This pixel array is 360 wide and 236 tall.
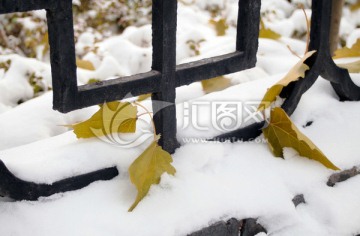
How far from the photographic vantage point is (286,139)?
48.2 inches

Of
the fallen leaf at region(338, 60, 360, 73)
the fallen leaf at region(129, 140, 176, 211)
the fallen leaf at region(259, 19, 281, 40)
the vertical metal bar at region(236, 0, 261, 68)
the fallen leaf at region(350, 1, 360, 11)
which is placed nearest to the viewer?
the fallen leaf at region(129, 140, 176, 211)

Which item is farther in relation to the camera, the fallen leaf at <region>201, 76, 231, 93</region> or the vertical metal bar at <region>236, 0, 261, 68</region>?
the fallen leaf at <region>201, 76, 231, 93</region>

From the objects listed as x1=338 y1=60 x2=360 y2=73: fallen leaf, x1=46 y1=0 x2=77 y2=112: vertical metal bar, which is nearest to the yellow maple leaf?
x1=46 y1=0 x2=77 y2=112: vertical metal bar

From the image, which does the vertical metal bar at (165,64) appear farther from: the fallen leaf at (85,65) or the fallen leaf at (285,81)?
the fallen leaf at (85,65)

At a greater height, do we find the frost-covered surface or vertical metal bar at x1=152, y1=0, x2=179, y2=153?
vertical metal bar at x1=152, y1=0, x2=179, y2=153

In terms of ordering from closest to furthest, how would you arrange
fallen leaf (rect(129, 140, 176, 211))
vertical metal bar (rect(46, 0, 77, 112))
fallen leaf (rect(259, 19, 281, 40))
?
1. vertical metal bar (rect(46, 0, 77, 112))
2. fallen leaf (rect(129, 140, 176, 211))
3. fallen leaf (rect(259, 19, 281, 40))

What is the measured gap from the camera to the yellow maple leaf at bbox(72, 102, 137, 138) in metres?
1.13

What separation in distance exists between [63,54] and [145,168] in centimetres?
25

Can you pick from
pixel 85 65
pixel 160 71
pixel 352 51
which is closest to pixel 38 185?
pixel 160 71

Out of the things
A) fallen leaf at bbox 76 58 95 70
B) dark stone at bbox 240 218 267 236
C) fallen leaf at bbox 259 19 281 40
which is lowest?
fallen leaf at bbox 76 58 95 70

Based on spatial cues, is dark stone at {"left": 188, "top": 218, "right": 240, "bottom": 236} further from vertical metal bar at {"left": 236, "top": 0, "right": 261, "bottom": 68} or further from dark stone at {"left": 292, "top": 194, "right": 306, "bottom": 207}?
vertical metal bar at {"left": 236, "top": 0, "right": 261, "bottom": 68}

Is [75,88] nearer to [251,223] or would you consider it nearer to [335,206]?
[251,223]

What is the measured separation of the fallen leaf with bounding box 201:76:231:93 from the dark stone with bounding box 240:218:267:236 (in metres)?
0.57

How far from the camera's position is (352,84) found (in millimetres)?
1407
